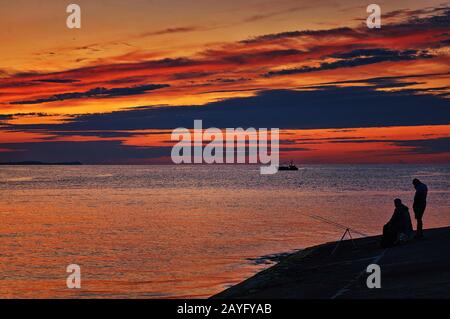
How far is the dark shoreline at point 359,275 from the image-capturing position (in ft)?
49.9

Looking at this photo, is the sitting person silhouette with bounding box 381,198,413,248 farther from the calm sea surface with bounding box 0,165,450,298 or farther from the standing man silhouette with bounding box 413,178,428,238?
the calm sea surface with bounding box 0,165,450,298

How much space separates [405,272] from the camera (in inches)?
691

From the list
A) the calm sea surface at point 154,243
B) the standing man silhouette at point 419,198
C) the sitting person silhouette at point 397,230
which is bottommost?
the calm sea surface at point 154,243

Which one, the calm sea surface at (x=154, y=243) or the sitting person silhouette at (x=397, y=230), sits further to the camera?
the calm sea surface at (x=154, y=243)

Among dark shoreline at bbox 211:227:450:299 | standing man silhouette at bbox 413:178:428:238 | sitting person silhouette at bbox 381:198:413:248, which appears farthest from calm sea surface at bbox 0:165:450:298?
standing man silhouette at bbox 413:178:428:238

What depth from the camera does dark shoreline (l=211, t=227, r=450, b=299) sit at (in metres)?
15.2

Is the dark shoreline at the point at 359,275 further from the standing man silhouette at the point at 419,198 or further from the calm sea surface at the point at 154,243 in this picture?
the calm sea surface at the point at 154,243

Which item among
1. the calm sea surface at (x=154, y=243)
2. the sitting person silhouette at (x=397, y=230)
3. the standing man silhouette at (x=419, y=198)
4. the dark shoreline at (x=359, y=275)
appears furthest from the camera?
the calm sea surface at (x=154, y=243)

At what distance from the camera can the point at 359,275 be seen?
17922 millimetres

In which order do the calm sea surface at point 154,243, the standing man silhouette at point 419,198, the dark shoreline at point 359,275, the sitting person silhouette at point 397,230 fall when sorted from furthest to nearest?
1. the calm sea surface at point 154,243
2. the standing man silhouette at point 419,198
3. the sitting person silhouette at point 397,230
4. the dark shoreline at point 359,275

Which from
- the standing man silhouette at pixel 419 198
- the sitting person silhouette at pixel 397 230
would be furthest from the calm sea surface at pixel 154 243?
the standing man silhouette at pixel 419 198

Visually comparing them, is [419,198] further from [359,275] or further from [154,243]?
[154,243]

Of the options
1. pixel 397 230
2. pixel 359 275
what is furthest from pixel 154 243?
pixel 359 275

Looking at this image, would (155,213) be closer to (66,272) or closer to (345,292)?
(66,272)
